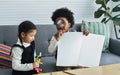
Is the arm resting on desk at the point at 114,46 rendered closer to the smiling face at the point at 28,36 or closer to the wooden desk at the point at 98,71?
the wooden desk at the point at 98,71

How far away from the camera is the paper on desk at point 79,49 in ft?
5.97

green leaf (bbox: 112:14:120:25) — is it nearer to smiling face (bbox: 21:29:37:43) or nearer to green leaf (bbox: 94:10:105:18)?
green leaf (bbox: 94:10:105:18)

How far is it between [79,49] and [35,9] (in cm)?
141

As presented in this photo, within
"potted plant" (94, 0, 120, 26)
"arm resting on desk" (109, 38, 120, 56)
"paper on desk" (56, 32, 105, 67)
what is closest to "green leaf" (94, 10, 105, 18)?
"potted plant" (94, 0, 120, 26)

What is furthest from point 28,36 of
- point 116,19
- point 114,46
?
point 116,19

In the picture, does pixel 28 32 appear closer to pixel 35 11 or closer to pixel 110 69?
pixel 110 69

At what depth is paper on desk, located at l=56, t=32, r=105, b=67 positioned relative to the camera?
1.82 metres

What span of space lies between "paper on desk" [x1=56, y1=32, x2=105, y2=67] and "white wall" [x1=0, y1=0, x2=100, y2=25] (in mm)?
1292

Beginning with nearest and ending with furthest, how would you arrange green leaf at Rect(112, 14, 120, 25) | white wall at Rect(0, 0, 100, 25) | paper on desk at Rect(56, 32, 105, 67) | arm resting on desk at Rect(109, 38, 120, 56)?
1. paper on desk at Rect(56, 32, 105, 67)
2. arm resting on desk at Rect(109, 38, 120, 56)
3. white wall at Rect(0, 0, 100, 25)
4. green leaf at Rect(112, 14, 120, 25)

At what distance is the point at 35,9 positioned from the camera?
308 cm

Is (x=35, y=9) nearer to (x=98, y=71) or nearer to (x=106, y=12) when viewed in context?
(x=106, y=12)

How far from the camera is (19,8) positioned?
118 inches

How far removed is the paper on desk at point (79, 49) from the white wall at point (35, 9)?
50.8 inches

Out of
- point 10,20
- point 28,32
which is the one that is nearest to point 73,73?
point 28,32
